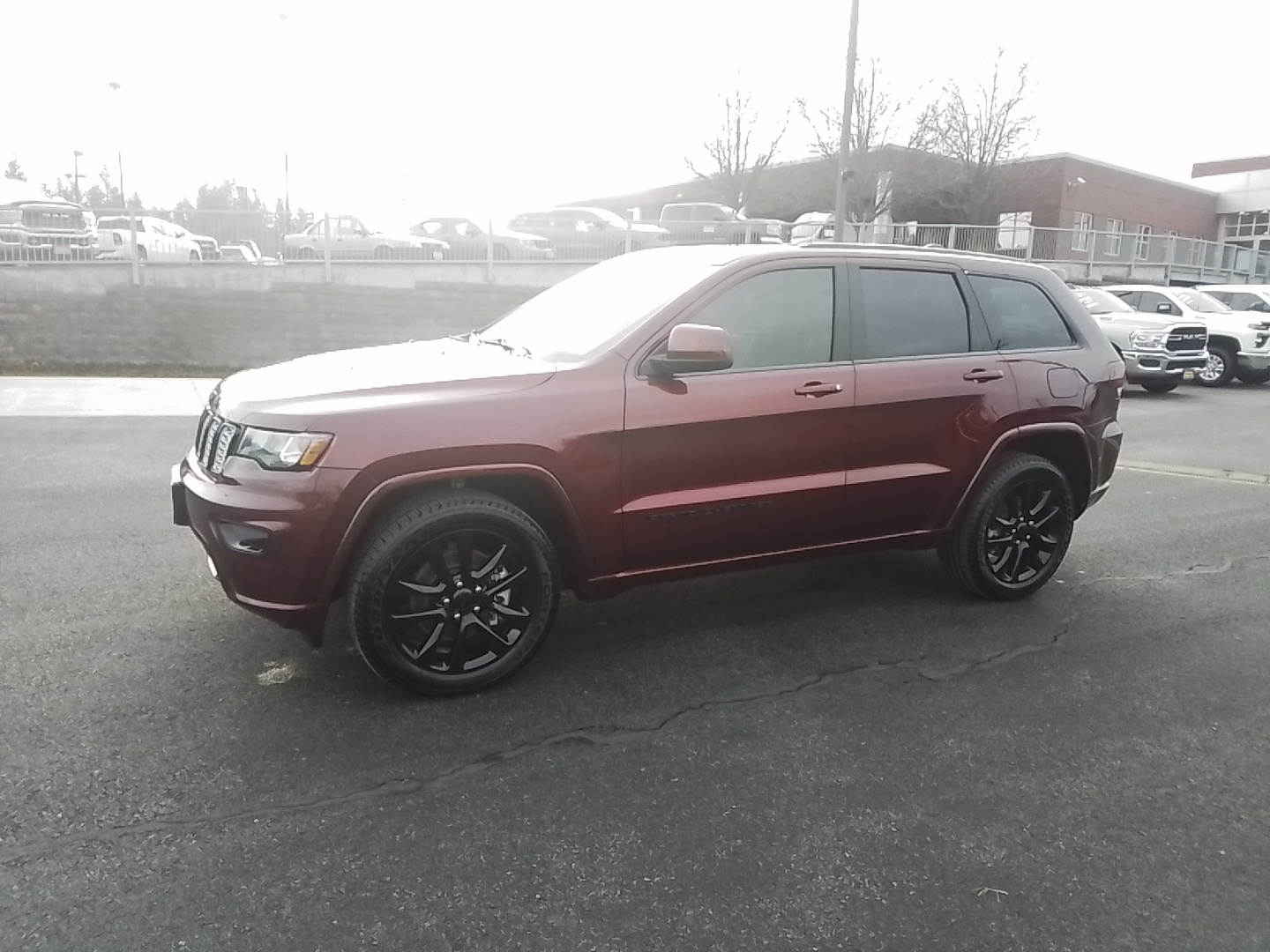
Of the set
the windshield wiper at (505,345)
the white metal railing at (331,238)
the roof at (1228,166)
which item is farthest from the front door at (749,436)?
the roof at (1228,166)

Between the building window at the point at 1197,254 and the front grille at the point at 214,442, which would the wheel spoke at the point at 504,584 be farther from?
the building window at the point at 1197,254

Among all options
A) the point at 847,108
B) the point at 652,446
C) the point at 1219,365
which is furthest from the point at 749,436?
the point at 1219,365

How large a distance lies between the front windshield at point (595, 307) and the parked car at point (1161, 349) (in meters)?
12.9

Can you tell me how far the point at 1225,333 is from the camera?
17375 mm

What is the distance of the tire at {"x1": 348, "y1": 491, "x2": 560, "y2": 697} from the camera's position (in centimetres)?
345

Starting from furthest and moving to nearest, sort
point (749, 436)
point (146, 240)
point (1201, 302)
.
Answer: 1. point (1201, 302)
2. point (146, 240)
3. point (749, 436)

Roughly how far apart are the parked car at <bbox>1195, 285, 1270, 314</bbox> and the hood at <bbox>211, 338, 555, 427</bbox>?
751 inches

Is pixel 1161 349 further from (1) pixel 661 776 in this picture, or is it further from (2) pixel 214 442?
(2) pixel 214 442

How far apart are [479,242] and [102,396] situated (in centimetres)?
871

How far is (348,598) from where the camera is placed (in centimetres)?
347

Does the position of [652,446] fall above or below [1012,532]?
above

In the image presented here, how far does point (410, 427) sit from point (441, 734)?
1098mm

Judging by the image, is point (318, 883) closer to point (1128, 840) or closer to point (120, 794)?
point (120, 794)

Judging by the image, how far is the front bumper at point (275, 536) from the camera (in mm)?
3334
